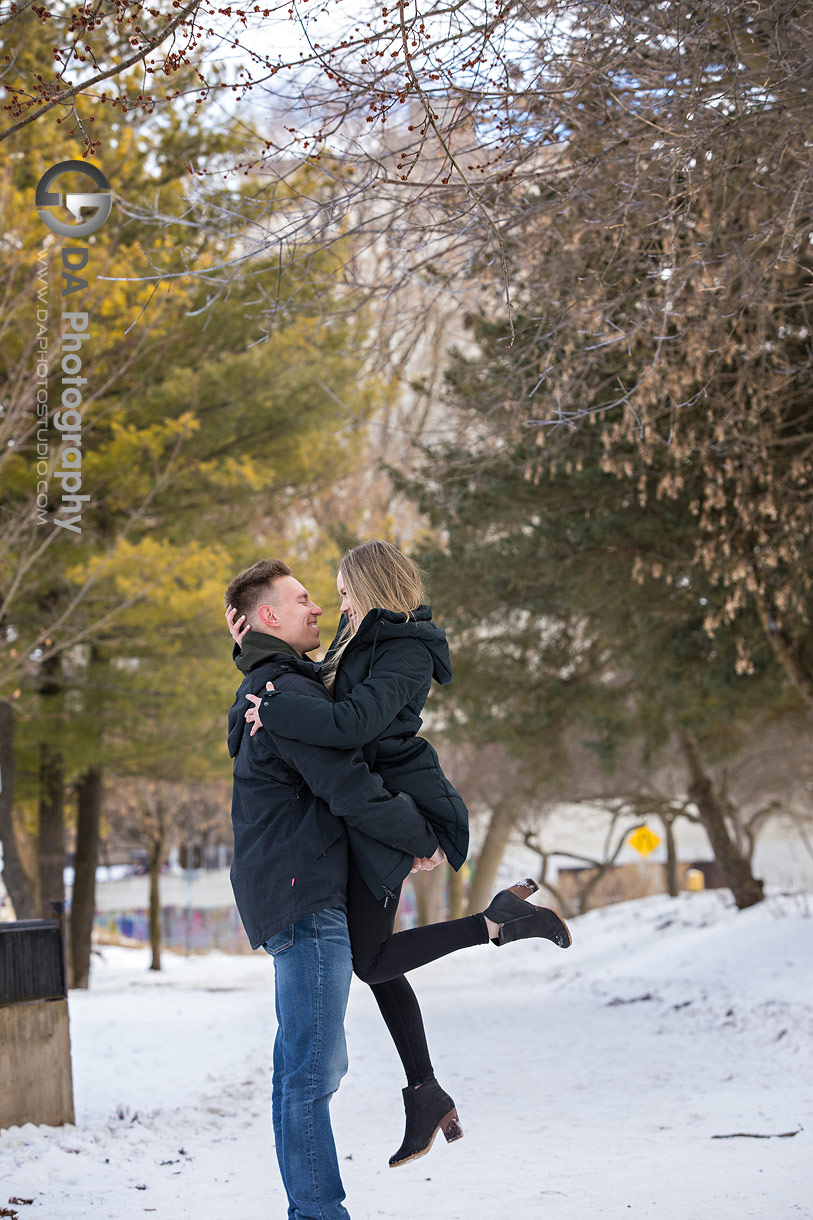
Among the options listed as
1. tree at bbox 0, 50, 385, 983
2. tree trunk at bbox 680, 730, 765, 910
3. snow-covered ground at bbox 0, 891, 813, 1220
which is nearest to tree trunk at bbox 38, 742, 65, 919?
tree at bbox 0, 50, 385, 983

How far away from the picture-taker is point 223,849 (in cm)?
4294

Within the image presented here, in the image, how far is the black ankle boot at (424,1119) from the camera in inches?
131

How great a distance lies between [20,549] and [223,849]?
1351 inches

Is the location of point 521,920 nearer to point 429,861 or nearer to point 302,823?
point 429,861

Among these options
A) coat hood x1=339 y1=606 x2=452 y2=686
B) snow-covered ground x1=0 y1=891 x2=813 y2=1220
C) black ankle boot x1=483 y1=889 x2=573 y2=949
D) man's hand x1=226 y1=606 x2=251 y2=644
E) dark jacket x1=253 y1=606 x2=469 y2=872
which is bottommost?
snow-covered ground x1=0 y1=891 x2=813 y2=1220

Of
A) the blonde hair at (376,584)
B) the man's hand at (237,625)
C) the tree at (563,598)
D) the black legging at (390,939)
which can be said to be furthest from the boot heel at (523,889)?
the tree at (563,598)

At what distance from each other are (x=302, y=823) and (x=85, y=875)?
43.2ft

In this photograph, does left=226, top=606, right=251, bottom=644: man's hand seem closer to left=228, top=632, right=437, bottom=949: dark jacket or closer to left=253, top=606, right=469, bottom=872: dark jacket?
left=228, top=632, right=437, bottom=949: dark jacket

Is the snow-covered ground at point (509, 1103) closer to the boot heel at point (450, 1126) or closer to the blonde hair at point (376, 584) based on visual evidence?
the boot heel at point (450, 1126)

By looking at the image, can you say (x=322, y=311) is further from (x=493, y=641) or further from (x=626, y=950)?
(x=626, y=950)

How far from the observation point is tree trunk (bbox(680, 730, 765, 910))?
1489 cm

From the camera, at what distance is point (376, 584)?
3.34m

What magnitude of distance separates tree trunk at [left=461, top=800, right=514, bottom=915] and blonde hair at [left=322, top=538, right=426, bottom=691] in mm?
21505

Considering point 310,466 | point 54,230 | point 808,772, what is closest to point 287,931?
point 54,230
